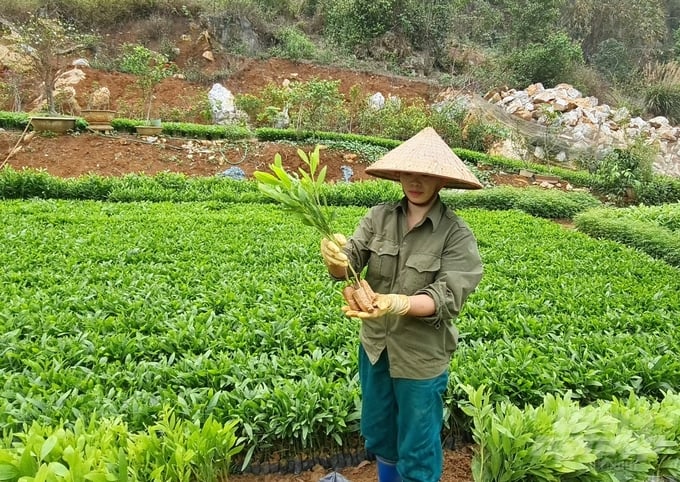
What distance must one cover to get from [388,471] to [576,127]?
57.7 ft

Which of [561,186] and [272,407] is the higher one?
[272,407]

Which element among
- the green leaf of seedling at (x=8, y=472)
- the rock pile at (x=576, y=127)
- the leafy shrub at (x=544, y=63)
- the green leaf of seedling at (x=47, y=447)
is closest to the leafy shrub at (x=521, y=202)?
the rock pile at (x=576, y=127)

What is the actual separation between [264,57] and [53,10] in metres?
8.55

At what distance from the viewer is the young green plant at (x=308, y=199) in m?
1.57

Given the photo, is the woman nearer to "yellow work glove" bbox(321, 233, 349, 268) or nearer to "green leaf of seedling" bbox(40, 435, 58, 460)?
"yellow work glove" bbox(321, 233, 349, 268)

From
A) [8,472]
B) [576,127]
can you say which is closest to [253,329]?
[8,472]

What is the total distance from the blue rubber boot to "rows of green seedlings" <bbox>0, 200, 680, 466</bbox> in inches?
14.4

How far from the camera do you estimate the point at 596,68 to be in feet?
87.6

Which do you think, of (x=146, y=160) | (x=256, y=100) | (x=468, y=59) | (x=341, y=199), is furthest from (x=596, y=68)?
(x=146, y=160)

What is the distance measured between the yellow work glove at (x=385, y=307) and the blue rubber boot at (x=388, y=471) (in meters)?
0.91

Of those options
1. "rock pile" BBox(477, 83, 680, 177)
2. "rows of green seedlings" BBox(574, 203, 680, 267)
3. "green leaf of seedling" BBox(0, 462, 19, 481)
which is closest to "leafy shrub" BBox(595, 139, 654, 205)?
"rows of green seedlings" BBox(574, 203, 680, 267)

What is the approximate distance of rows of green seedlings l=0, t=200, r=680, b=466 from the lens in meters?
2.53

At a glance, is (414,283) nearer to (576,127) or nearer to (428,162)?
(428,162)

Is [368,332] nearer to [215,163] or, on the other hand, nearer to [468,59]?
[215,163]
